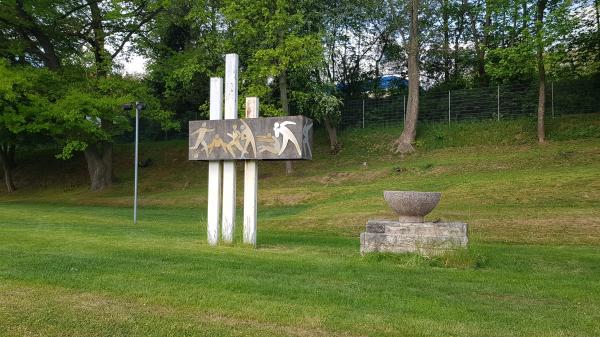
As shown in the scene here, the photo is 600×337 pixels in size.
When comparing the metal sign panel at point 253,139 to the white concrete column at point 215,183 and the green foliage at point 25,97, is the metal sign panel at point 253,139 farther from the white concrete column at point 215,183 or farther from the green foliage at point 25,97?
the green foliage at point 25,97

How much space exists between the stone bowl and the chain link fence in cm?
2290

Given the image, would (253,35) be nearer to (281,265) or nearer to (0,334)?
(281,265)

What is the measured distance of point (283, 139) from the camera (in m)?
11.5

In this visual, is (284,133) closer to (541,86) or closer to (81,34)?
(541,86)

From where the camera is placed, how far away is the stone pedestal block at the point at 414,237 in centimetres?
963

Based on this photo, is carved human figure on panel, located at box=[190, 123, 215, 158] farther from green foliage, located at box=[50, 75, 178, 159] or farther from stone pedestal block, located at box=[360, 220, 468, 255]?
green foliage, located at box=[50, 75, 178, 159]

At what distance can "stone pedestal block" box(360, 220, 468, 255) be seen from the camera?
9633 millimetres

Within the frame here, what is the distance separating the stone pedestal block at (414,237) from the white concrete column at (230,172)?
3410 millimetres

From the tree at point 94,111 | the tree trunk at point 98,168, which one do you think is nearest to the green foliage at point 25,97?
the tree at point 94,111

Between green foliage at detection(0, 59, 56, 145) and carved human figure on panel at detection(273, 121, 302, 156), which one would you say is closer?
carved human figure on panel at detection(273, 121, 302, 156)

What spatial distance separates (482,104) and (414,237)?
24.5 metres

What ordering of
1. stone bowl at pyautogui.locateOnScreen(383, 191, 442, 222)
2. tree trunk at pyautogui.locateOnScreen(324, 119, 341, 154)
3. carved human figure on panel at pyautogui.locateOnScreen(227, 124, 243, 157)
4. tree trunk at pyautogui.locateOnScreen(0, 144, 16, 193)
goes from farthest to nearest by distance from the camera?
tree trunk at pyautogui.locateOnScreen(0, 144, 16, 193) < tree trunk at pyautogui.locateOnScreen(324, 119, 341, 154) < carved human figure on panel at pyautogui.locateOnScreen(227, 124, 243, 157) < stone bowl at pyautogui.locateOnScreen(383, 191, 442, 222)

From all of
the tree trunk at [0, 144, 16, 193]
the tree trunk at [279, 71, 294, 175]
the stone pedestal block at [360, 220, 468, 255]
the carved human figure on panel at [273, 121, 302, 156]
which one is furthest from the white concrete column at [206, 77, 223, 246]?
the tree trunk at [0, 144, 16, 193]

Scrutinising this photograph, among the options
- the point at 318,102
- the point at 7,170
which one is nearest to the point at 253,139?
the point at 318,102
